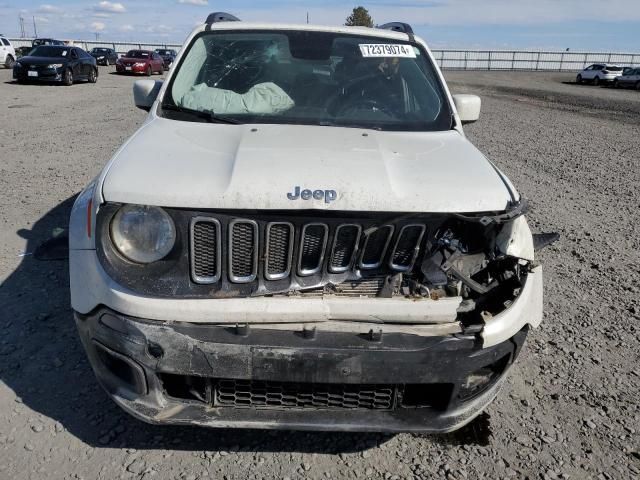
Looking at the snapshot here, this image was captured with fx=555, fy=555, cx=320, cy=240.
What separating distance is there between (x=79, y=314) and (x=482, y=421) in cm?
212

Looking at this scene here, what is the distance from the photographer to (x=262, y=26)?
159 inches

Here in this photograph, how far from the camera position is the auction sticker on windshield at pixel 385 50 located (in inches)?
153

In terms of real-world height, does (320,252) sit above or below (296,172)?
below

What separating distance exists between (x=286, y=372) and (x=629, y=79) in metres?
38.6

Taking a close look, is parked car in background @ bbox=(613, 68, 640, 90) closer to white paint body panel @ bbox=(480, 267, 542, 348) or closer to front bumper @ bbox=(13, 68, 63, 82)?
front bumper @ bbox=(13, 68, 63, 82)

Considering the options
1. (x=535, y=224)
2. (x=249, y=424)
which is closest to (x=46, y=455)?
(x=249, y=424)

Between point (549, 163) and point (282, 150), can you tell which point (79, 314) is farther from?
point (549, 163)

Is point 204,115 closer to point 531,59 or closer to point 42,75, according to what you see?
point 42,75

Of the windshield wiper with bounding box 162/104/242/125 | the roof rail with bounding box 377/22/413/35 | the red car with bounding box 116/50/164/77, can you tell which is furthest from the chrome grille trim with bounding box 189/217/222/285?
the red car with bounding box 116/50/164/77

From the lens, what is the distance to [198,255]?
7.71 ft

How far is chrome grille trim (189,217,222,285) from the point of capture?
2.31 metres

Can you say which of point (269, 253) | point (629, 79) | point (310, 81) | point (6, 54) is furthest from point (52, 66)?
point (629, 79)

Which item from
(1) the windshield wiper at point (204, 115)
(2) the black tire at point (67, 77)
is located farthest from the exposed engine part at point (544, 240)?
(2) the black tire at point (67, 77)

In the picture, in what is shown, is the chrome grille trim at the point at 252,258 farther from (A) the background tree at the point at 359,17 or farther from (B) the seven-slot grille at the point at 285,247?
(A) the background tree at the point at 359,17
